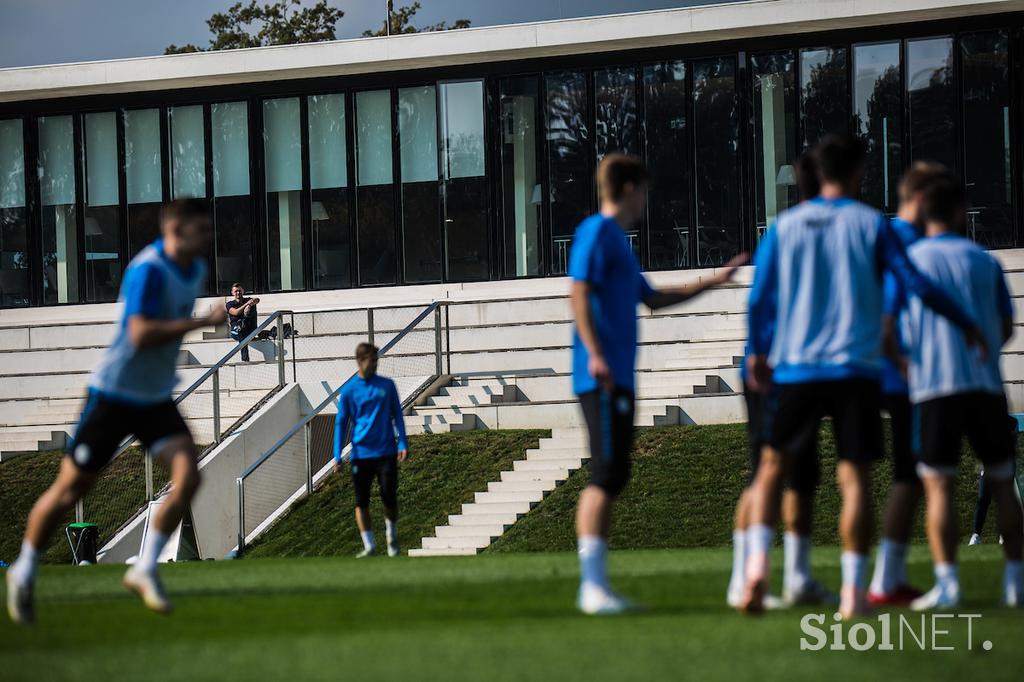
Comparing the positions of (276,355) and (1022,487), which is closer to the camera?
(1022,487)

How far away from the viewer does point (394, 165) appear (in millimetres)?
28000

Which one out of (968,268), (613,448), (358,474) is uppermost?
(968,268)

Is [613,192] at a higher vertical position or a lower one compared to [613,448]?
higher

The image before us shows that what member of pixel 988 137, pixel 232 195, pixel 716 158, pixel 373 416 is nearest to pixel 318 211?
pixel 232 195

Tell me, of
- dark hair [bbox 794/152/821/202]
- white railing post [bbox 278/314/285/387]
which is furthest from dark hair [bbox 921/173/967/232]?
white railing post [bbox 278/314/285/387]

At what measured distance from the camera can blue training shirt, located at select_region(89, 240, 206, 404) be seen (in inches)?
278

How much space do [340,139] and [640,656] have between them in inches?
944

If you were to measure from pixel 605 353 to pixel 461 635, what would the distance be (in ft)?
5.06

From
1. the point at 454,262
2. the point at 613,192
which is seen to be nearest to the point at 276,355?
the point at 454,262

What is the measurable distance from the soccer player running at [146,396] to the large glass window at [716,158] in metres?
19.7

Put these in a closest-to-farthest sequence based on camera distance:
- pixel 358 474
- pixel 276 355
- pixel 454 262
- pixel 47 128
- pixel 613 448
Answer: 1. pixel 613 448
2. pixel 358 474
3. pixel 276 355
4. pixel 454 262
5. pixel 47 128

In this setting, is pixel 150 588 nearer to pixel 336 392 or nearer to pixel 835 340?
pixel 835 340

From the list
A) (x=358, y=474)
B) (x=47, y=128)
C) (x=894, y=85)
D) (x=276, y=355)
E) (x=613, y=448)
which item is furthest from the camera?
(x=47, y=128)

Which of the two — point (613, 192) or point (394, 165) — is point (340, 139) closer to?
point (394, 165)
